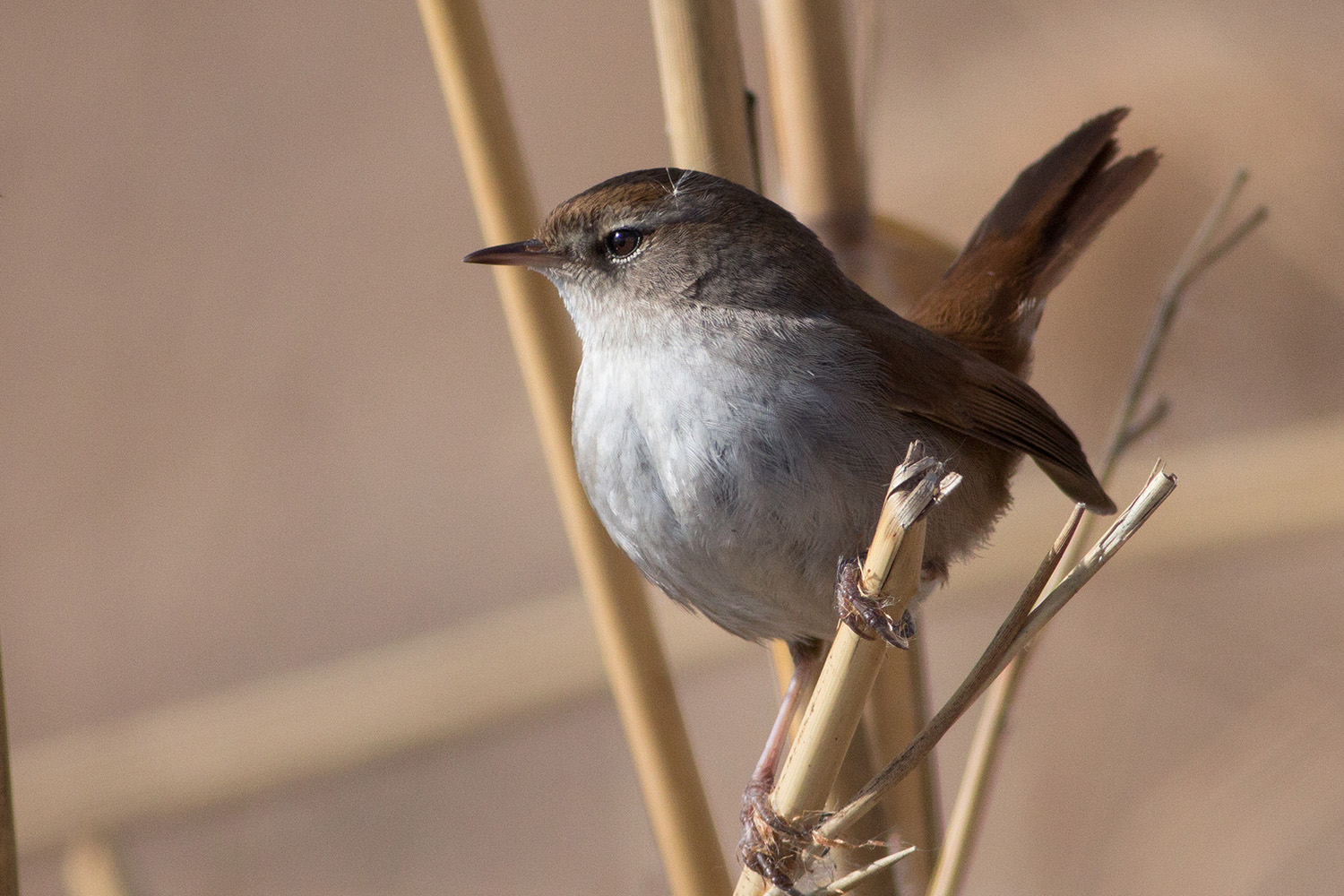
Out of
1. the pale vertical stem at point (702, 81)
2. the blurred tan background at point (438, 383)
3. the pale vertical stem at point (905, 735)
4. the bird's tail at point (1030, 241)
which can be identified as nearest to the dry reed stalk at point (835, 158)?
the pale vertical stem at point (905, 735)

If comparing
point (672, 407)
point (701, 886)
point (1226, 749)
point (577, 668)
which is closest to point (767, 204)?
point (672, 407)

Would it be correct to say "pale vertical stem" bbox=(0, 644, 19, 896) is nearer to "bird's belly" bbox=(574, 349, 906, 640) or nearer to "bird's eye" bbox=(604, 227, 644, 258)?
"bird's belly" bbox=(574, 349, 906, 640)

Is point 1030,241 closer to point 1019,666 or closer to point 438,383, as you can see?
point 1019,666

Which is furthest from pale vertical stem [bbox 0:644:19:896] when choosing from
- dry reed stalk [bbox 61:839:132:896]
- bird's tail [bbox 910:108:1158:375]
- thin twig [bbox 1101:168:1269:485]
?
bird's tail [bbox 910:108:1158:375]

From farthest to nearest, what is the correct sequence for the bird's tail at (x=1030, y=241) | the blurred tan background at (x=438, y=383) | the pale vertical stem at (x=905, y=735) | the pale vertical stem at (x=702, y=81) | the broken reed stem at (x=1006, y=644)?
the blurred tan background at (x=438, y=383) → the bird's tail at (x=1030, y=241) → the pale vertical stem at (x=905, y=735) → the pale vertical stem at (x=702, y=81) → the broken reed stem at (x=1006, y=644)

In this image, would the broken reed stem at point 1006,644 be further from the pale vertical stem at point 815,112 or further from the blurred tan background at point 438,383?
the blurred tan background at point 438,383

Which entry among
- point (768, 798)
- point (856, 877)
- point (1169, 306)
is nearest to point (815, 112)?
point (1169, 306)
